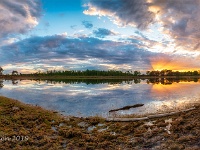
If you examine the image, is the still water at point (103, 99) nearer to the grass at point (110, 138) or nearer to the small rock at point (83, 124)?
the small rock at point (83, 124)

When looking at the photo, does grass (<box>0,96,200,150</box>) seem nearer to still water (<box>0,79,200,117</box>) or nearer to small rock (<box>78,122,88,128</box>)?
small rock (<box>78,122,88,128</box>)

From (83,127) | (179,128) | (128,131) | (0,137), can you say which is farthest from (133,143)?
(0,137)

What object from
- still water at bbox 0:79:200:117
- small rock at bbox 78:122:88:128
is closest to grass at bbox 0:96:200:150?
small rock at bbox 78:122:88:128

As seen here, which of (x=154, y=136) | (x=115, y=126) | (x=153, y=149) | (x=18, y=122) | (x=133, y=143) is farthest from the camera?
(x=18, y=122)

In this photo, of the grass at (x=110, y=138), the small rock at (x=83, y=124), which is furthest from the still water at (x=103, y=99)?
Answer: the grass at (x=110, y=138)

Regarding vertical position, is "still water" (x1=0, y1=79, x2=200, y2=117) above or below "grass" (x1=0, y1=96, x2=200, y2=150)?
below

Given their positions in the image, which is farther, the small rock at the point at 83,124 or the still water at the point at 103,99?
the still water at the point at 103,99

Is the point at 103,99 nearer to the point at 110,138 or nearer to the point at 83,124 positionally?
the point at 83,124

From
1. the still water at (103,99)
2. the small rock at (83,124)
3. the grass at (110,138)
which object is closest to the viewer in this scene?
the grass at (110,138)

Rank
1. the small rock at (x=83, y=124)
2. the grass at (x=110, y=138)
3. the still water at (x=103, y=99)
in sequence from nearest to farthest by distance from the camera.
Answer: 1. the grass at (x=110, y=138)
2. the small rock at (x=83, y=124)
3. the still water at (x=103, y=99)

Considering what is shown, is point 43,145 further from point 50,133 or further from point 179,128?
point 179,128

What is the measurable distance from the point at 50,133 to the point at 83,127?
12.0 feet

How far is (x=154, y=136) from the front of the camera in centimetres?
1545

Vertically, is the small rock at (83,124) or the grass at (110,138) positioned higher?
the grass at (110,138)
